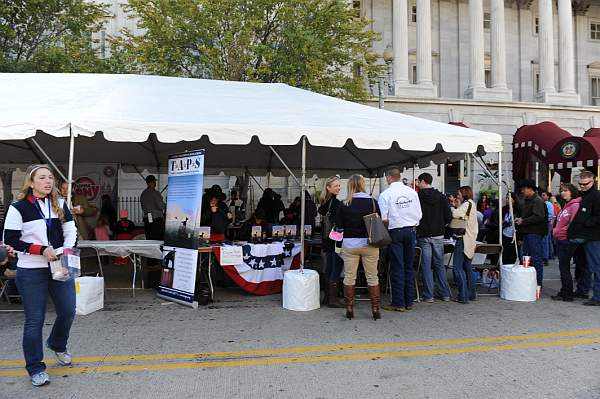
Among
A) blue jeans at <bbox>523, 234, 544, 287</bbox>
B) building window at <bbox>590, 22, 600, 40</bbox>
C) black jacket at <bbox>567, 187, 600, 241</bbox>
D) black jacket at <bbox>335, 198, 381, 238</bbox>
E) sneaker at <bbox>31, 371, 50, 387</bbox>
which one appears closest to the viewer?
sneaker at <bbox>31, 371, 50, 387</bbox>

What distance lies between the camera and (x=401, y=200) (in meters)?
7.06

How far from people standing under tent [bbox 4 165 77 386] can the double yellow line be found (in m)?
0.60

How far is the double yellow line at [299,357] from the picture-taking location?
486 centimetres

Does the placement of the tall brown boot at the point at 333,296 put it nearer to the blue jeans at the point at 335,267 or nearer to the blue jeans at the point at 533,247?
the blue jeans at the point at 335,267

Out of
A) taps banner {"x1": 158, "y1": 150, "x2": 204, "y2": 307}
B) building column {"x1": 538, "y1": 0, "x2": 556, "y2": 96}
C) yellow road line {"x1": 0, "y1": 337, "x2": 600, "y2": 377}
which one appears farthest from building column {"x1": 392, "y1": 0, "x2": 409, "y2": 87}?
yellow road line {"x1": 0, "y1": 337, "x2": 600, "y2": 377}

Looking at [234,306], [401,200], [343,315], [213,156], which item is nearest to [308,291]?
[343,315]

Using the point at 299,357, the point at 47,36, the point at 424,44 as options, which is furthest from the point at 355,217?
the point at 424,44

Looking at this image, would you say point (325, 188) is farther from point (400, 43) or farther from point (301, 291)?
point (400, 43)

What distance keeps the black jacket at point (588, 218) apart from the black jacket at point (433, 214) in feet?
6.26

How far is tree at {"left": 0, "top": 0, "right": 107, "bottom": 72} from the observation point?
1734 centimetres

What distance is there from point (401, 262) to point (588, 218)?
2.95 m

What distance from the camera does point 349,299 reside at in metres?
6.66

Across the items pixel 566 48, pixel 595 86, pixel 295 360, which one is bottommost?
pixel 295 360

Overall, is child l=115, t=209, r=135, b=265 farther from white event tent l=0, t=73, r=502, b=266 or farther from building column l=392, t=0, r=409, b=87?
building column l=392, t=0, r=409, b=87
